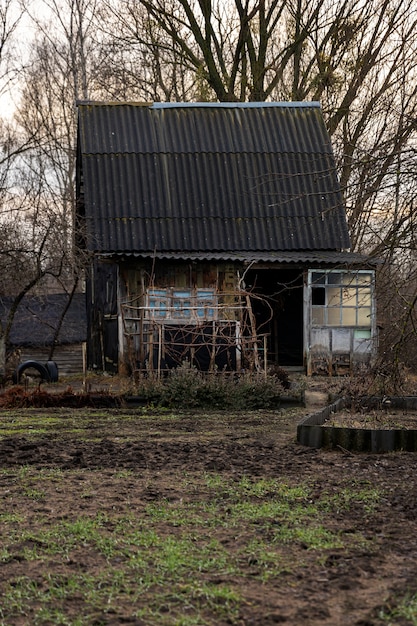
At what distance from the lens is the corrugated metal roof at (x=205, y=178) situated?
21.4 metres

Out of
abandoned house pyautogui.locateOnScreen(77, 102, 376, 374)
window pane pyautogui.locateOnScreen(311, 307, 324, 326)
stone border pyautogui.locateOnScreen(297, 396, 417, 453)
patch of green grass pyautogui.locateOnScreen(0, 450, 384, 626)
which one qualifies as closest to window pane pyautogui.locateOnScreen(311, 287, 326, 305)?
abandoned house pyautogui.locateOnScreen(77, 102, 376, 374)

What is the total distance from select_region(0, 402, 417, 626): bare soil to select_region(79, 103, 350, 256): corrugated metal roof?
26.7 feet

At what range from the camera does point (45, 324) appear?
24703 millimetres

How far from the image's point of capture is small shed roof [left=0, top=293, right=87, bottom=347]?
1045 inches

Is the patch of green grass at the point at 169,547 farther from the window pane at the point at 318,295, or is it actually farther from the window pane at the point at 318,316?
the window pane at the point at 318,295

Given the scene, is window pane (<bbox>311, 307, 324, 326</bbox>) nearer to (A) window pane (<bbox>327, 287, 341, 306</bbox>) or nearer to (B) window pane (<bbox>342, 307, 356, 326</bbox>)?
(A) window pane (<bbox>327, 287, 341, 306</bbox>)

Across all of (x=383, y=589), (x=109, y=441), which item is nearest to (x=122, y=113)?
(x=109, y=441)

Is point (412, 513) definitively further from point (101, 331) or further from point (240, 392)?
point (101, 331)

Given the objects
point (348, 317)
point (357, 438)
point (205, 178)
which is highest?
point (205, 178)

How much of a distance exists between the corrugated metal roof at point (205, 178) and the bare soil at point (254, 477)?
8.13 m

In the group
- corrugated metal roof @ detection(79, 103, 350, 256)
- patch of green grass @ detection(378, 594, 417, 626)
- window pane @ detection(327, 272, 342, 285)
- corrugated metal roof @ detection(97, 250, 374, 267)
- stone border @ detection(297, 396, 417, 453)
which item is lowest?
patch of green grass @ detection(378, 594, 417, 626)

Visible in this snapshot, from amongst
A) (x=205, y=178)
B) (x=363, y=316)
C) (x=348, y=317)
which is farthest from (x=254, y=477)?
(x=205, y=178)

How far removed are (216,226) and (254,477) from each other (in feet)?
45.6

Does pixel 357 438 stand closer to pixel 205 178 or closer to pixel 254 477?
pixel 254 477
